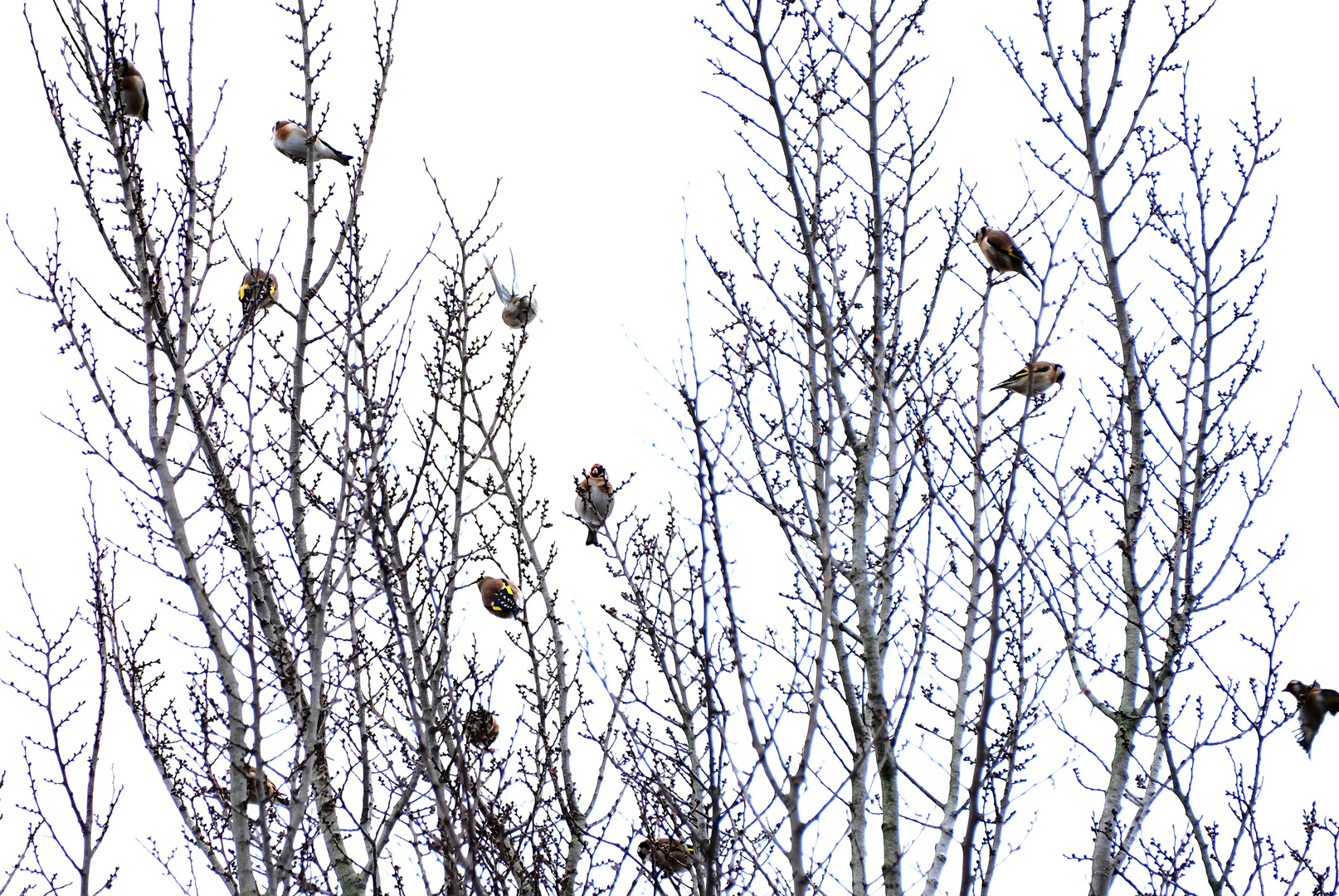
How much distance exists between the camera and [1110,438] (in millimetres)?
7938

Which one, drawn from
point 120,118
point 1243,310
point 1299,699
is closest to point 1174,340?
point 1243,310

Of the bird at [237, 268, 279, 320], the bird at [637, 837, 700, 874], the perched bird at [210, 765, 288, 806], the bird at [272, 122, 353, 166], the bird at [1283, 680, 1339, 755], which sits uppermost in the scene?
the bird at [272, 122, 353, 166]

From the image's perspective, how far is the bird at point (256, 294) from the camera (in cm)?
779

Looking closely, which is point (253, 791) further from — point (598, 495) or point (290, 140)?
point (290, 140)

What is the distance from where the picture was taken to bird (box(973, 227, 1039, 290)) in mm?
8531

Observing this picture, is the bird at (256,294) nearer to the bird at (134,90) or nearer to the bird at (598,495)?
the bird at (134,90)

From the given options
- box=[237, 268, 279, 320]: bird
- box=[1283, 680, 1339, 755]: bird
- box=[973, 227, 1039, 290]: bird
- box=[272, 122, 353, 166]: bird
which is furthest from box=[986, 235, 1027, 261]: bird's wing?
box=[272, 122, 353, 166]: bird

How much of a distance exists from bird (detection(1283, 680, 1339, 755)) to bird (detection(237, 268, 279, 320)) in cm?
539

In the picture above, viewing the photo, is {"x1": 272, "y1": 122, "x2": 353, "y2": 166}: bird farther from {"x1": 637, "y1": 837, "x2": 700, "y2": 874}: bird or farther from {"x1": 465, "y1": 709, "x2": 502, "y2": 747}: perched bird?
{"x1": 637, "y1": 837, "x2": 700, "y2": 874}: bird

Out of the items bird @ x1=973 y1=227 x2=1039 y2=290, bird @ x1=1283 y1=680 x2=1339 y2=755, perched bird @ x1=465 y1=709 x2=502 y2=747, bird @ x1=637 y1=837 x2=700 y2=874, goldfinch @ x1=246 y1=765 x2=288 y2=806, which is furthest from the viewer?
bird @ x1=973 y1=227 x2=1039 y2=290

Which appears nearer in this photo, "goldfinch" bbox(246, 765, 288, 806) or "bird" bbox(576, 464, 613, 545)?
"goldfinch" bbox(246, 765, 288, 806)

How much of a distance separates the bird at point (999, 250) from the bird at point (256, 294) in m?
3.62

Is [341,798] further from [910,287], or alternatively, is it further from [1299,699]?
[1299,699]

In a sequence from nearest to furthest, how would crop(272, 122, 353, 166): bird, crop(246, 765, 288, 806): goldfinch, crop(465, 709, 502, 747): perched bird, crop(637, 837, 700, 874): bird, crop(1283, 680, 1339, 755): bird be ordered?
crop(637, 837, 700, 874): bird < crop(465, 709, 502, 747): perched bird < crop(246, 765, 288, 806): goldfinch < crop(1283, 680, 1339, 755): bird < crop(272, 122, 353, 166): bird
